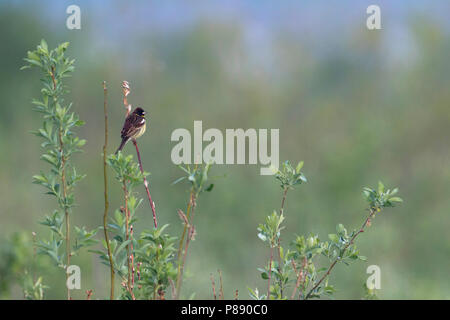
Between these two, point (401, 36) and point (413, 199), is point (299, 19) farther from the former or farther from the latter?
point (413, 199)

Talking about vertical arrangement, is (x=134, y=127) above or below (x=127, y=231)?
above

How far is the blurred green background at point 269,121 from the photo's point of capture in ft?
37.9

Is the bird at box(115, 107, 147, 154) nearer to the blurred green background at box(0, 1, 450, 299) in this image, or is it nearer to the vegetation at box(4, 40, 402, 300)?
the vegetation at box(4, 40, 402, 300)

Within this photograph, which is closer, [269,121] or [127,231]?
[127,231]

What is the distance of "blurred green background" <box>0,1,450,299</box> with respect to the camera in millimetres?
11562

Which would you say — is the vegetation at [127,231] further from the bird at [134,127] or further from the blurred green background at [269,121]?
the blurred green background at [269,121]

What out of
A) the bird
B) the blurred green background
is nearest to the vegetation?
the bird

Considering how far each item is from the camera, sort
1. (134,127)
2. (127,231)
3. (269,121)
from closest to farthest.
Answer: (127,231)
(134,127)
(269,121)

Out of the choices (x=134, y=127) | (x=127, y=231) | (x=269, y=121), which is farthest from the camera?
(x=269, y=121)

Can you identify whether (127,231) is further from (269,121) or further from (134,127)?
(269,121)

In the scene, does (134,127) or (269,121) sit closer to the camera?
(134,127)

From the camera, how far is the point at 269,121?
1311cm

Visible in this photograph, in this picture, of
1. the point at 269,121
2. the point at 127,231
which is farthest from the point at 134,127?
the point at 269,121

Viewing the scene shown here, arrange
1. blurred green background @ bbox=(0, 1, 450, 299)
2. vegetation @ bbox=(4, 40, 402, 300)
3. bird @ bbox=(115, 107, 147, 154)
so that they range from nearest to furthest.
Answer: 1. vegetation @ bbox=(4, 40, 402, 300)
2. bird @ bbox=(115, 107, 147, 154)
3. blurred green background @ bbox=(0, 1, 450, 299)
